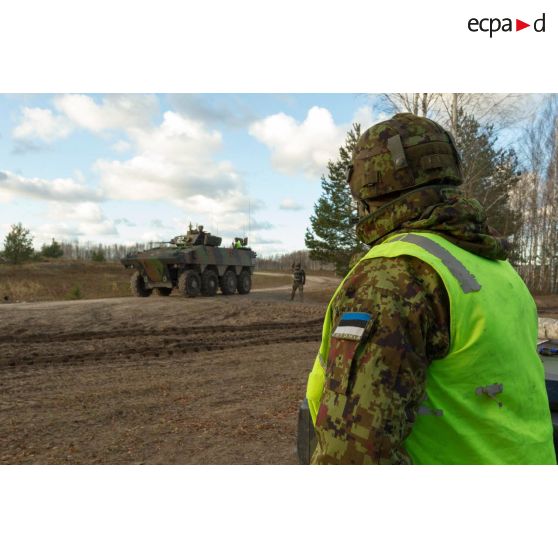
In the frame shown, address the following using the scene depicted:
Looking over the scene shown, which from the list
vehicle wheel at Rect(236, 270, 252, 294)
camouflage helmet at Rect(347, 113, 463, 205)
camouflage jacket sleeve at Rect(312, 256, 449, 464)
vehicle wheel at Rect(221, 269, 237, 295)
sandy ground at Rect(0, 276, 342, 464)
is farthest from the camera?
vehicle wheel at Rect(236, 270, 252, 294)

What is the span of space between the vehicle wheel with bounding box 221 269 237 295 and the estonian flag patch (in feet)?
62.6

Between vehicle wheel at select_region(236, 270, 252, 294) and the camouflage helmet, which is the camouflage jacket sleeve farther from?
vehicle wheel at select_region(236, 270, 252, 294)

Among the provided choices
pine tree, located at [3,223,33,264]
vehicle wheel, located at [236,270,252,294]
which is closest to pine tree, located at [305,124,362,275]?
vehicle wheel, located at [236,270,252,294]

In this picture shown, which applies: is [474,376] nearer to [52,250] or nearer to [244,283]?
[244,283]

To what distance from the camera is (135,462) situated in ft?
13.6

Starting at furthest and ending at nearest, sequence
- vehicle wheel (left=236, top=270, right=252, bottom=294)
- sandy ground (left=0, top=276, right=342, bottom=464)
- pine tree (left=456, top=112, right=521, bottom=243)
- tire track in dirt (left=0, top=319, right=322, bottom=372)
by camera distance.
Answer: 1. vehicle wheel (left=236, top=270, right=252, bottom=294)
2. pine tree (left=456, top=112, right=521, bottom=243)
3. tire track in dirt (left=0, top=319, right=322, bottom=372)
4. sandy ground (left=0, top=276, right=342, bottom=464)

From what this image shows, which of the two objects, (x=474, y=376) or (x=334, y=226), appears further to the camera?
(x=334, y=226)

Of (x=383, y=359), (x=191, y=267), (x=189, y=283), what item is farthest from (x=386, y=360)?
(x=191, y=267)

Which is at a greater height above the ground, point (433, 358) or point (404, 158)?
point (404, 158)

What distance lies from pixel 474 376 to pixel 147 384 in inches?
241

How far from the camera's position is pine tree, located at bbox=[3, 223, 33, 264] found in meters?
31.1

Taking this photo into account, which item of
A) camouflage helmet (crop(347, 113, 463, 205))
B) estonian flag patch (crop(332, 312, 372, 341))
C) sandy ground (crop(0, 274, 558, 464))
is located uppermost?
camouflage helmet (crop(347, 113, 463, 205))

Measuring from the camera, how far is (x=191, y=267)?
60.2 ft

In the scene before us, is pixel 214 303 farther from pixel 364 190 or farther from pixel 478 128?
pixel 364 190
